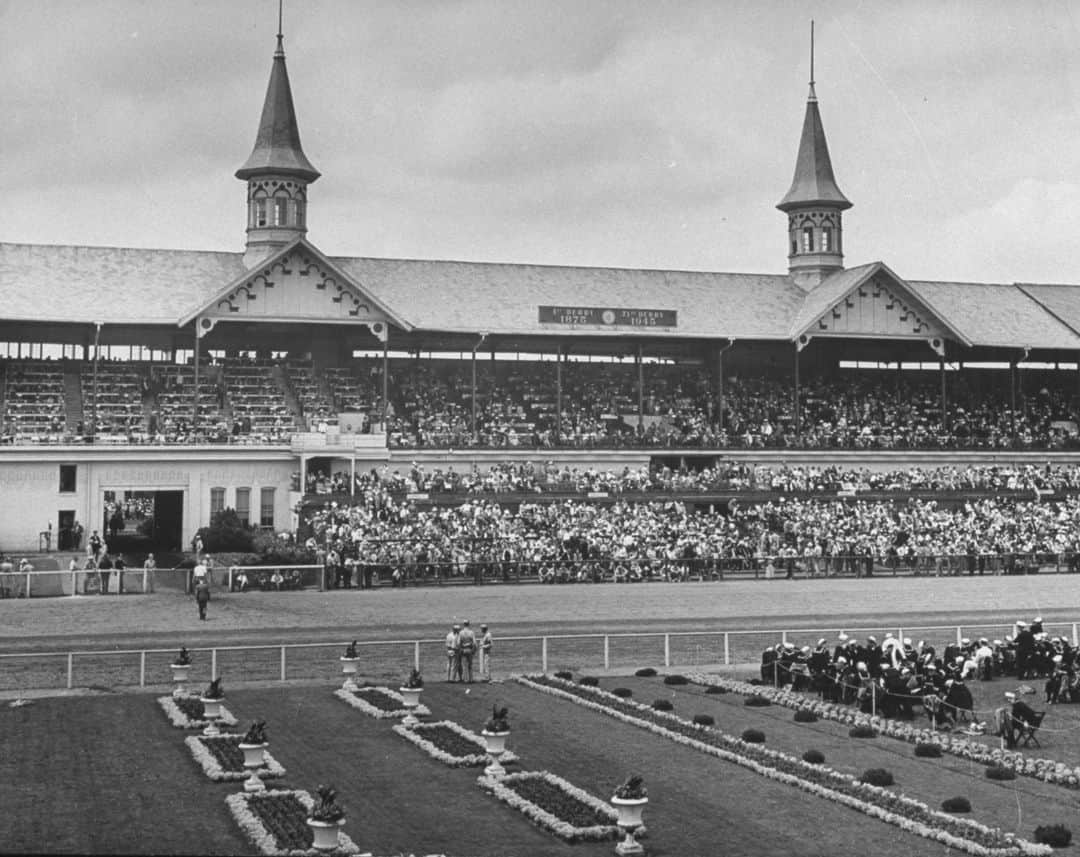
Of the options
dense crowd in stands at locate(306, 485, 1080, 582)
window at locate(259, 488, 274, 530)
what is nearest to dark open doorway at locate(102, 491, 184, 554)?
window at locate(259, 488, 274, 530)

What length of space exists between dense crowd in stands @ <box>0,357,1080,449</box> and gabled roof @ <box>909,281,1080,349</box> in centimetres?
353

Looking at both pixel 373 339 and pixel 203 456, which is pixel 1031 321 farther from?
pixel 203 456

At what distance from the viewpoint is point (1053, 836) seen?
16625 mm

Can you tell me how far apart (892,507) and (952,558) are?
541cm

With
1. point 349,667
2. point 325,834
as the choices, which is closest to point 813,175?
point 349,667

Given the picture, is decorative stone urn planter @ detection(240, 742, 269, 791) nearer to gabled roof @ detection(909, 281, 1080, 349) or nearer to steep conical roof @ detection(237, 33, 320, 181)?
steep conical roof @ detection(237, 33, 320, 181)

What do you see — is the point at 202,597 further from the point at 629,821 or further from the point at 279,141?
the point at 279,141

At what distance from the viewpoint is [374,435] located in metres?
55.4

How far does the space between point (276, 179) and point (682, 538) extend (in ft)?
82.6

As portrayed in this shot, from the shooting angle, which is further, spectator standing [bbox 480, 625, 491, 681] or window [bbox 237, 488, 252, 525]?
window [bbox 237, 488, 252, 525]

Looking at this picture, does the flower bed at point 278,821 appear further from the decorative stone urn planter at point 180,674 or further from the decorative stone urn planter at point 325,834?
the decorative stone urn planter at point 180,674

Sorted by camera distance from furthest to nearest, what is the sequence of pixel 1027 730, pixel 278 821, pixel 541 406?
pixel 541 406
pixel 1027 730
pixel 278 821

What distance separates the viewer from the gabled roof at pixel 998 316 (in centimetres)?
6419

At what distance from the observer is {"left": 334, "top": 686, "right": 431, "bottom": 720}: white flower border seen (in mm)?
24797
